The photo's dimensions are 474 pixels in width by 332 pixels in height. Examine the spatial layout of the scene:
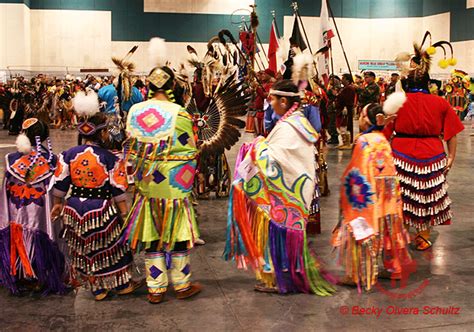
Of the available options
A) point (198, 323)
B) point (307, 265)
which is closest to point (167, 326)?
point (198, 323)

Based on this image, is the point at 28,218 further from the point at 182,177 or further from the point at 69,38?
the point at 69,38

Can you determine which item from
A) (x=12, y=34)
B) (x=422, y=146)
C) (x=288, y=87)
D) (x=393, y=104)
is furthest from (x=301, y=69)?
(x=12, y=34)

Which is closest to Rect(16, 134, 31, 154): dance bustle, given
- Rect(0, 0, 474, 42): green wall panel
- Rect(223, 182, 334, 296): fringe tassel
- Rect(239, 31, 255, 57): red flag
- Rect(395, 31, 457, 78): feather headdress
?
Rect(223, 182, 334, 296): fringe tassel

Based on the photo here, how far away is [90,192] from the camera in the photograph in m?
3.24

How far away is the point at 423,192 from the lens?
13.7 feet

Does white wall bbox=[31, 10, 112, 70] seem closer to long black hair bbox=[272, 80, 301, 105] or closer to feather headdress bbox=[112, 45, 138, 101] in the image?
feather headdress bbox=[112, 45, 138, 101]

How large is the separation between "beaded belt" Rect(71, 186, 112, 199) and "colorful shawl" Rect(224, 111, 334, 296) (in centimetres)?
70

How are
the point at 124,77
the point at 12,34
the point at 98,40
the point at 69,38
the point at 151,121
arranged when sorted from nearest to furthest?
the point at 151,121
the point at 124,77
the point at 12,34
the point at 69,38
the point at 98,40

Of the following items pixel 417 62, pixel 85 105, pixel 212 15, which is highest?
pixel 212 15

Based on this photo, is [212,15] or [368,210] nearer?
[368,210]

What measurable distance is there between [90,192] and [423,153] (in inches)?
88.8

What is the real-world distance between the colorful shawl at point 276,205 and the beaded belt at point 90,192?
2.28 feet

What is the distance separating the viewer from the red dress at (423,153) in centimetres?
412

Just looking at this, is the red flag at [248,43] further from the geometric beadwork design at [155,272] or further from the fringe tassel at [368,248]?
the geometric beadwork design at [155,272]
